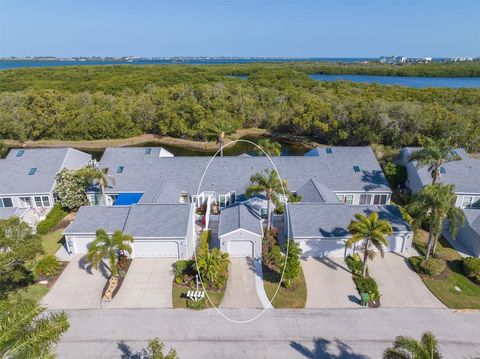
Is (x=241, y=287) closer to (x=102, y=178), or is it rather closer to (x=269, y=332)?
(x=269, y=332)

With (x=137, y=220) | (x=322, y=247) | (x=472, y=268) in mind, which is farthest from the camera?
(x=137, y=220)

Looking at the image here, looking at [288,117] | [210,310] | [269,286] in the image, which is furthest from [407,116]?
[210,310]

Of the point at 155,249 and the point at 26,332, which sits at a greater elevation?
the point at 26,332

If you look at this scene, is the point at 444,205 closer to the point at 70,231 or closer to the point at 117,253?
the point at 117,253

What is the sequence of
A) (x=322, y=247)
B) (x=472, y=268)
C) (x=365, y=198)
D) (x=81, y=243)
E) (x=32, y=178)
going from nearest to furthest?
(x=472, y=268) < (x=322, y=247) < (x=81, y=243) < (x=365, y=198) < (x=32, y=178)

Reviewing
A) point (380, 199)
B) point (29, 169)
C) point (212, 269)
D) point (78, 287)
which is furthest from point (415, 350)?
point (29, 169)

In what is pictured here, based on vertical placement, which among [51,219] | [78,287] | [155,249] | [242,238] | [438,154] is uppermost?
[438,154]

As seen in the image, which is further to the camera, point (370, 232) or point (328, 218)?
point (328, 218)

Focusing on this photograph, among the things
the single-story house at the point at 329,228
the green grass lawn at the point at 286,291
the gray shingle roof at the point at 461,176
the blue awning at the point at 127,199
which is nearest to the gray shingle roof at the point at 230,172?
the blue awning at the point at 127,199
